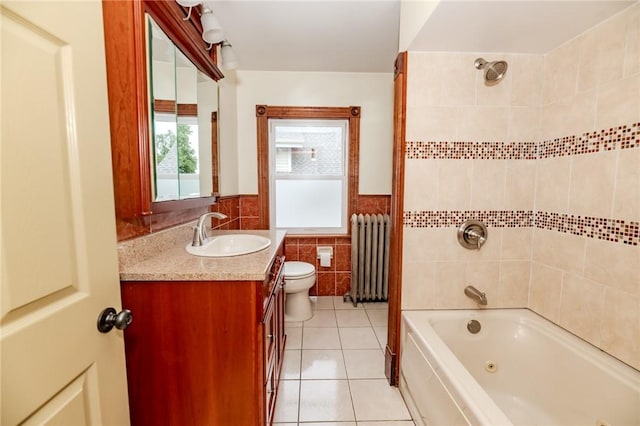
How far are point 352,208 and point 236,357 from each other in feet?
6.68

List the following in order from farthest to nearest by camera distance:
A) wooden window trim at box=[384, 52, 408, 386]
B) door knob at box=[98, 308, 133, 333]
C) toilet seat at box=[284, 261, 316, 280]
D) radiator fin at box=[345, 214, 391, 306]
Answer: radiator fin at box=[345, 214, 391, 306], toilet seat at box=[284, 261, 316, 280], wooden window trim at box=[384, 52, 408, 386], door knob at box=[98, 308, 133, 333]

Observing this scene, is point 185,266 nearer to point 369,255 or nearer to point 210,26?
point 210,26

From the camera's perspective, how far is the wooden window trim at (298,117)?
2.81m

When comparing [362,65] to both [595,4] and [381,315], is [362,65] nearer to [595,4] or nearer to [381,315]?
[595,4]

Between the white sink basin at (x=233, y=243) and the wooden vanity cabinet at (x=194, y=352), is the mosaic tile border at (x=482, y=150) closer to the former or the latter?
the white sink basin at (x=233, y=243)

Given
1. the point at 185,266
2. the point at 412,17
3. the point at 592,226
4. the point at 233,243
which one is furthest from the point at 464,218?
the point at 185,266

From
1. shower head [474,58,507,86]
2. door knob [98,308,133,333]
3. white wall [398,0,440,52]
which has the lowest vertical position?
door knob [98,308,133,333]

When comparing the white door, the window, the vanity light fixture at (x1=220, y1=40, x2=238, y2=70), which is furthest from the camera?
the window

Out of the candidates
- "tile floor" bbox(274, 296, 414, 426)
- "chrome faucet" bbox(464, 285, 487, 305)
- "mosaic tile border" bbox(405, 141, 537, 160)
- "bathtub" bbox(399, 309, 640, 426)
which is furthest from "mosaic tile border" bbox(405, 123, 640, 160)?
"tile floor" bbox(274, 296, 414, 426)

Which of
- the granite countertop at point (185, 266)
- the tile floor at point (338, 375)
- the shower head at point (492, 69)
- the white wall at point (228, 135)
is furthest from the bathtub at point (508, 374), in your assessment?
the white wall at point (228, 135)

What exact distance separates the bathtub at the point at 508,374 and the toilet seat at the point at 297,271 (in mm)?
976

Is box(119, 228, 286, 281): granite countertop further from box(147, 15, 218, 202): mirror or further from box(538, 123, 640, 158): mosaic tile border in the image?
box(538, 123, 640, 158): mosaic tile border

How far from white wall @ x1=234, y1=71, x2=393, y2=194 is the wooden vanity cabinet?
1919 millimetres

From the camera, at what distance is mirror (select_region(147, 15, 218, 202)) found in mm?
1223
